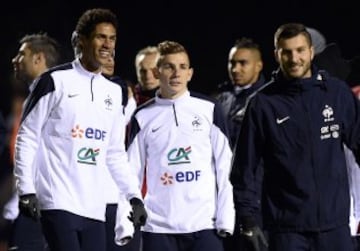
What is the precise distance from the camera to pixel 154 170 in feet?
27.6

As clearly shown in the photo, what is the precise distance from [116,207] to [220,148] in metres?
0.75

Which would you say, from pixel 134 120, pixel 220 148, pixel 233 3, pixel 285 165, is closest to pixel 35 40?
pixel 134 120

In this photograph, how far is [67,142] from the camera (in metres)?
7.62

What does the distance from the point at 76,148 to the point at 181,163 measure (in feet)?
3.04

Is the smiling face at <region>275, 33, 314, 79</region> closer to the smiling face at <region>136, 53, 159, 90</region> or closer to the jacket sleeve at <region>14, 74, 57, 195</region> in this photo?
the jacket sleeve at <region>14, 74, 57, 195</region>

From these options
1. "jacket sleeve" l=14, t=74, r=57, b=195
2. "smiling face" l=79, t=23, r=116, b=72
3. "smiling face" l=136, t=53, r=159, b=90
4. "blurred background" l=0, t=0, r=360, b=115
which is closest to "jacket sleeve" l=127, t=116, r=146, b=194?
"smiling face" l=79, t=23, r=116, b=72

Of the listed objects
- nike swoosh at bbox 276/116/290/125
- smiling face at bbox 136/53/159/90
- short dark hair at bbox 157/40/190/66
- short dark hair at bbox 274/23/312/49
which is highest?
short dark hair at bbox 274/23/312/49

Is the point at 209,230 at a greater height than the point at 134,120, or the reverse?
the point at 134,120

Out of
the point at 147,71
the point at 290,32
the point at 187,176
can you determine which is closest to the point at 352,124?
the point at 290,32

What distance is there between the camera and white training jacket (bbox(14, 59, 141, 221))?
7.54m

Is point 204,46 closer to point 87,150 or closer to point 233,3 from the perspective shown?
point 233,3

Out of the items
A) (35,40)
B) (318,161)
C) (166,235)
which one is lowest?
(166,235)

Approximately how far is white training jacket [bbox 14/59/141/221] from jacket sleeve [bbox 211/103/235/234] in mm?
633

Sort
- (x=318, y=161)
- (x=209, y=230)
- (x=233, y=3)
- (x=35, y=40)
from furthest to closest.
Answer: (x=233, y=3), (x=35, y=40), (x=209, y=230), (x=318, y=161)
